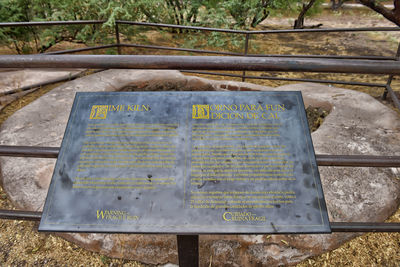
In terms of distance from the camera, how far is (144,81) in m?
3.54

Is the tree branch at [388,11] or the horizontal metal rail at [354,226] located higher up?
the tree branch at [388,11]

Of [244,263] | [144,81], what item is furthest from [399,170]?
[144,81]

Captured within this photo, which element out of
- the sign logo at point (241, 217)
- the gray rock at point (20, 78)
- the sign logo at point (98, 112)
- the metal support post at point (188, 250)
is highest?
the sign logo at point (98, 112)

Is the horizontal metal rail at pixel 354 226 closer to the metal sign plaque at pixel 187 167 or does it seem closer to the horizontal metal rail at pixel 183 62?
the metal sign plaque at pixel 187 167

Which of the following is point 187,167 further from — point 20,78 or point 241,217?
point 20,78

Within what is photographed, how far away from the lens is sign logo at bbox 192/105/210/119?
4.13ft

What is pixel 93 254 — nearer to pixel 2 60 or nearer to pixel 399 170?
pixel 2 60

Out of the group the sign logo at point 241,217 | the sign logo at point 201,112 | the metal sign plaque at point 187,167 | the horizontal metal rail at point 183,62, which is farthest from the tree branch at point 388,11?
the sign logo at point 241,217

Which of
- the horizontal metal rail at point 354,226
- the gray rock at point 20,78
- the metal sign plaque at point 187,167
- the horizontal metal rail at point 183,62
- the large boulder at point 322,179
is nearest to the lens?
the metal sign plaque at point 187,167

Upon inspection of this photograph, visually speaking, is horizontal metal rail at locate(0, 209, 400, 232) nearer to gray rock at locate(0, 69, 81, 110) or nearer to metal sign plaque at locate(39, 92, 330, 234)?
metal sign plaque at locate(39, 92, 330, 234)

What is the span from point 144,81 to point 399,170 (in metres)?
2.85

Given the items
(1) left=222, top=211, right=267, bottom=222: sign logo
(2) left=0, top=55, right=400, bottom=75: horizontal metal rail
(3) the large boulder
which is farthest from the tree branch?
(1) left=222, top=211, right=267, bottom=222: sign logo

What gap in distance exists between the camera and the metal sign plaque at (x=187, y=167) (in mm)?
1057

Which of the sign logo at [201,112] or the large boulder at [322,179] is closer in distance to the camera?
the sign logo at [201,112]
